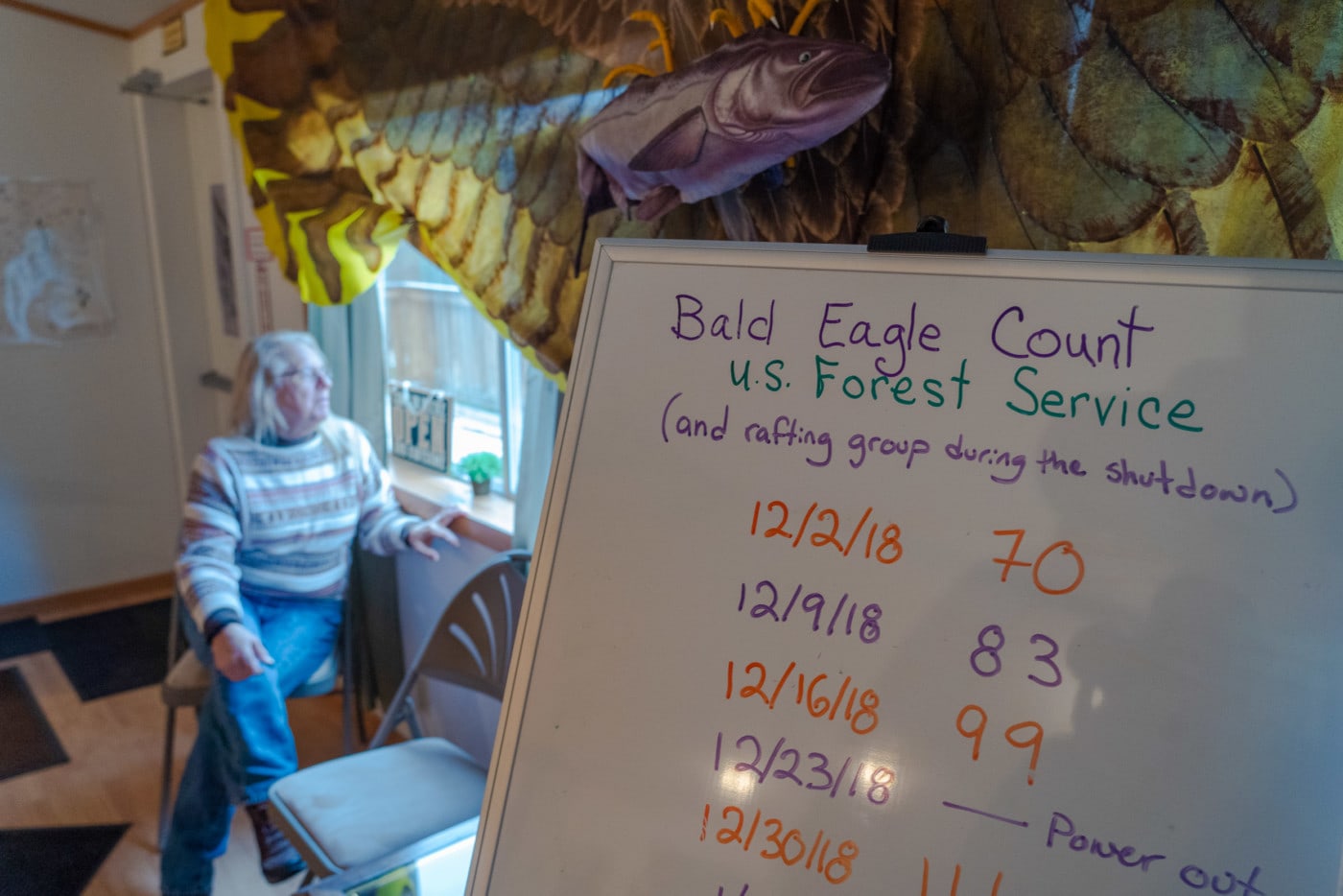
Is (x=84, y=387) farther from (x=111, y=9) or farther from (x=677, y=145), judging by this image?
(x=677, y=145)

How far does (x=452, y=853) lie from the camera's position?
1.13 meters

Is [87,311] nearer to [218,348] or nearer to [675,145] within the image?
[218,348]

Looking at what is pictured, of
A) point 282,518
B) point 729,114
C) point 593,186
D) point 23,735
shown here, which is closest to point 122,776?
point 23,735

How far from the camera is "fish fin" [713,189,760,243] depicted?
1051 mm

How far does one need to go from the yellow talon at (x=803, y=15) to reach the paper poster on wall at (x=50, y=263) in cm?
292

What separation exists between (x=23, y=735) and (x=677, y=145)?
256 centimetres

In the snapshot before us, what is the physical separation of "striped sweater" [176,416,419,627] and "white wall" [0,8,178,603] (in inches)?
65.2

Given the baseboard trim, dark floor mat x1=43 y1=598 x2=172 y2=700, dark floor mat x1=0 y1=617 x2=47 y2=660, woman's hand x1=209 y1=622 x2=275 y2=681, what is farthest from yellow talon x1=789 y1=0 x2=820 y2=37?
the baseboard trim

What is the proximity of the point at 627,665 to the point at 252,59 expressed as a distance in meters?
1.68

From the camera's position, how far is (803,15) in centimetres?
90

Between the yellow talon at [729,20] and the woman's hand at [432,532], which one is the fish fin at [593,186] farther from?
the woman's hand at [432,532]

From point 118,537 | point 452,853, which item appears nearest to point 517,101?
point 452,853

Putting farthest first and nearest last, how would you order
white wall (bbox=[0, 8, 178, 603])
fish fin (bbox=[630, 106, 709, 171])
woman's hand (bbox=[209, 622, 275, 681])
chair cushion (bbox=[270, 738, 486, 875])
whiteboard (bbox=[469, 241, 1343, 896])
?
white wall (bbox=[0, 8, 178, 603])
woman's hand (bbox=[209, 622, 275, 681])
chair cushion (bbox=[270, 738, 486, 875])
fish fin (bbox=[630, 106, 709, 171])
whiteboard (bbox=[469, 241, 1343, 896])

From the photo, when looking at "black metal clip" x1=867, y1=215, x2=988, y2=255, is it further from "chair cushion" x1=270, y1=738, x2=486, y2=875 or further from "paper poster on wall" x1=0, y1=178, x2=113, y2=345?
"paper poster on wall" x1=0, y1=178, x2=113, y2=345
